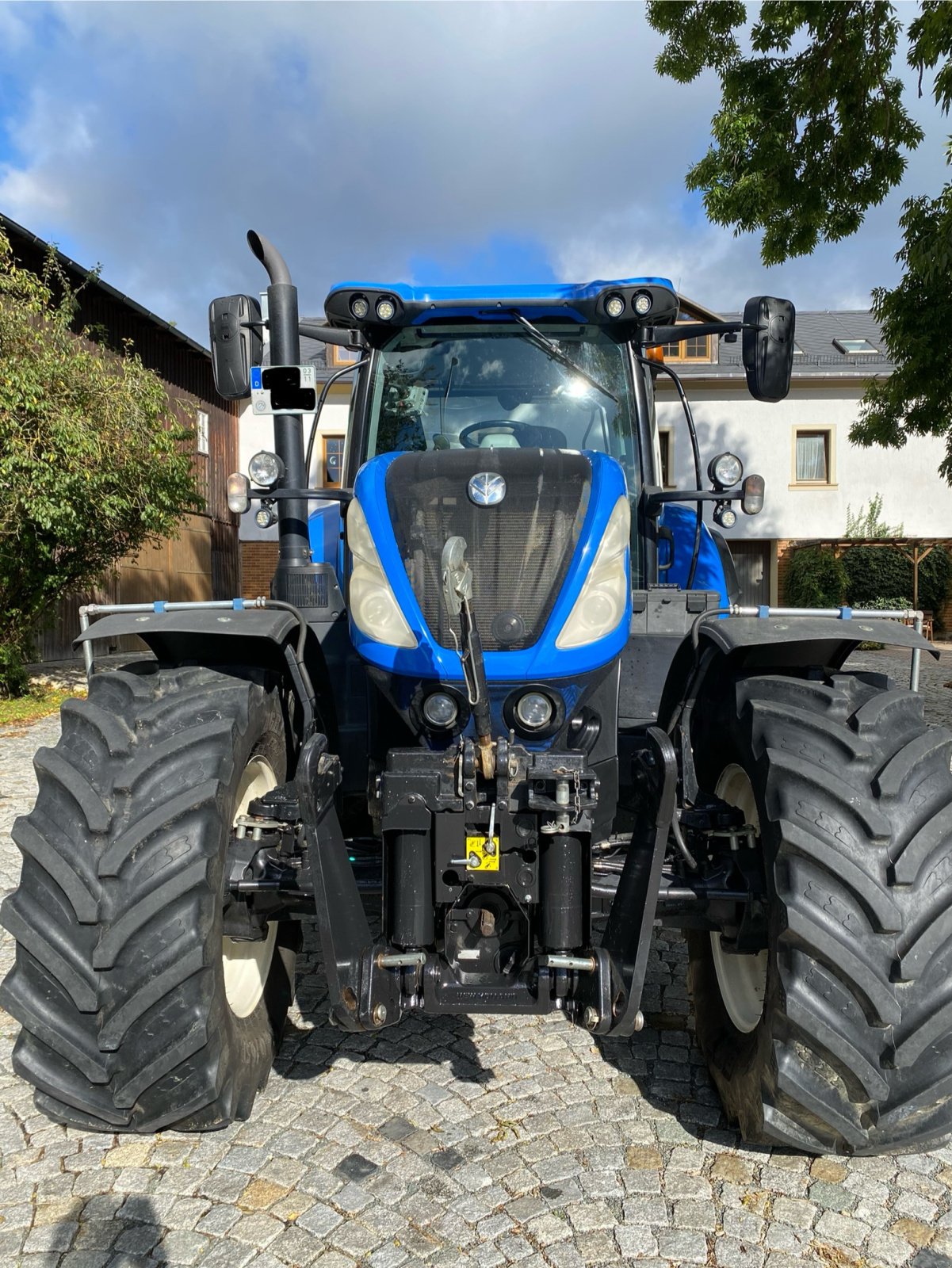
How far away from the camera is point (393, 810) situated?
2.43 m

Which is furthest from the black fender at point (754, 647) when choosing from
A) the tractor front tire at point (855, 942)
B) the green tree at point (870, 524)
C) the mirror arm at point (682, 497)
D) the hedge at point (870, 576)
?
the green tree at point (870, 524)

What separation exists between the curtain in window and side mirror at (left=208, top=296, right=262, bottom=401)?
891 inches

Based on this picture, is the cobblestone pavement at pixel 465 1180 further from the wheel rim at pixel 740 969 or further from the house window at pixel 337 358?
the house window at pixel 337 358

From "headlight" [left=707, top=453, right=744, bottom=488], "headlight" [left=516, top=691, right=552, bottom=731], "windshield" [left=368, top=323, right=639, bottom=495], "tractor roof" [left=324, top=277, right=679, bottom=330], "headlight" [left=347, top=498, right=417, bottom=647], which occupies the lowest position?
"headlight" [left=516, top=691, right=552, bottom=731]

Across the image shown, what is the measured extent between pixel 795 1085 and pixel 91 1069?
1781 mm

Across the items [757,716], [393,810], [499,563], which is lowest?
[393,810]

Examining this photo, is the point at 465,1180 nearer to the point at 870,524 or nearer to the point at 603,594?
the point at 603,594

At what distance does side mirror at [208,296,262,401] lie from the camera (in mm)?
3479

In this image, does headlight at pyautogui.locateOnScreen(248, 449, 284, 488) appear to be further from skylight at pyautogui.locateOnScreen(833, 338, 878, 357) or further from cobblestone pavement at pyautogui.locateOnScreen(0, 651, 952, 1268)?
skylight at pyautogui.locateOnScreen(833, 338, 878, 357)

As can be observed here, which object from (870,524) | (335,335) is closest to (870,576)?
(870,524)

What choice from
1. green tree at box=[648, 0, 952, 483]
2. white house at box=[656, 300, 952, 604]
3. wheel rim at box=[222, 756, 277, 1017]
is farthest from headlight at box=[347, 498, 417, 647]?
white house at box=[656, 300, 952, 604]

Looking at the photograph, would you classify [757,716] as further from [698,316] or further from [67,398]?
[698,316]

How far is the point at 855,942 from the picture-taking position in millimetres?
2344

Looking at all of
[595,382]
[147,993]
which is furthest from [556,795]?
[595,382]
